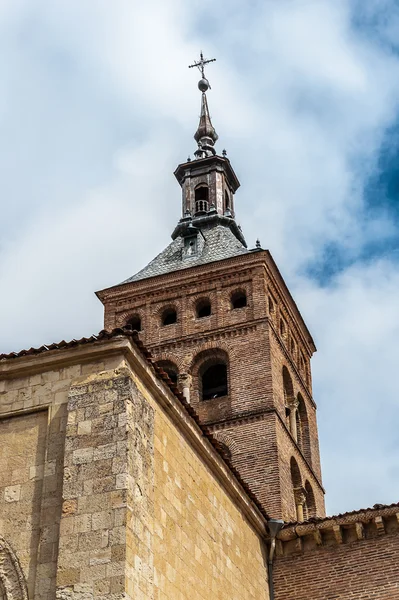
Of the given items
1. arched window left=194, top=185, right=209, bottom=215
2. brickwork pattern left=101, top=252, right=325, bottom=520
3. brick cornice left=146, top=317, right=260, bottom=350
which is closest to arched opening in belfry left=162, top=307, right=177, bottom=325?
brickwork pattern left=101, top=252, right=325, bottom=520

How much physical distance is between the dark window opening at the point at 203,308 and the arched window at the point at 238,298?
75 cm

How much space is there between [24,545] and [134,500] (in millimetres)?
1349

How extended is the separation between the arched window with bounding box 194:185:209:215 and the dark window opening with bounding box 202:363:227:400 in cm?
Answer: 870

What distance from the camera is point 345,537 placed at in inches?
643

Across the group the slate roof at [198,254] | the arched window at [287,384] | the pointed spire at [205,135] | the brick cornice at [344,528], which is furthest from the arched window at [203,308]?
the brick cornice at [344,528]

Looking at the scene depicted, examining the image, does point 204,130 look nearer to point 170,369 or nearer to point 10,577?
point 170,369

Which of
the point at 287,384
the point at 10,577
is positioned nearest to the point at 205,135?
the point at 287,384

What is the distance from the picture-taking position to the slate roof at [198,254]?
3106cm

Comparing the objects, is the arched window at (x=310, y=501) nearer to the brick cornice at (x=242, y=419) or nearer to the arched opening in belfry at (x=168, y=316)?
the brick cornice at (x=242, y=419)

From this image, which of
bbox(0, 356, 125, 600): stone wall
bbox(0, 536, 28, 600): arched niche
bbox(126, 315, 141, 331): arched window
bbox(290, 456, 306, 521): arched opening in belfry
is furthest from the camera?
bbox(126, 315, 141, 331): arched window

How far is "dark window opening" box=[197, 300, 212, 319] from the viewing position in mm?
29750

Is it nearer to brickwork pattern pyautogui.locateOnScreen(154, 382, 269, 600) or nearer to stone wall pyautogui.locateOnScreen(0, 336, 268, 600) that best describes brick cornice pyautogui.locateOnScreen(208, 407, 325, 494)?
brickwork pattern pyautogui.locateOnScreen(154, 382, 269, 600)

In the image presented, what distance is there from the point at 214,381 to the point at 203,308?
8.39 ft

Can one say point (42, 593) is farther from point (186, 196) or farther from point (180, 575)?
point (186, 196)
